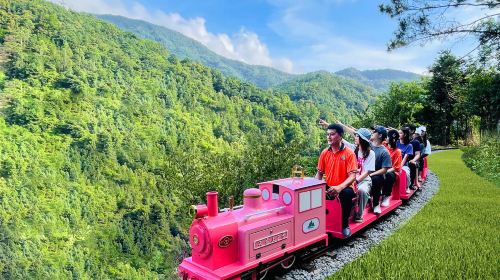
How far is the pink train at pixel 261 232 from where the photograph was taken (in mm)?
4285

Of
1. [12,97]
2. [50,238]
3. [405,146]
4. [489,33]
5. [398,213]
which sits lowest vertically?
[50,238]

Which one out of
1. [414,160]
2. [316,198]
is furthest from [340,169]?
[414,160]

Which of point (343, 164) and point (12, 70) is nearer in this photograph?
point (343, 164)

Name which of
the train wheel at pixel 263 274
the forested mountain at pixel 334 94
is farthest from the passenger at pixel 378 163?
the forested mountain at pixel 334 94

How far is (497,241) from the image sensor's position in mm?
5590

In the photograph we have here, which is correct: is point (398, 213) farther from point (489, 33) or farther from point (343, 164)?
point (489, 33)

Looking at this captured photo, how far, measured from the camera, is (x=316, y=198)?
17.5ft

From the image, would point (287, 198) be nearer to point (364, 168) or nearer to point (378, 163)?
point (364, 168)

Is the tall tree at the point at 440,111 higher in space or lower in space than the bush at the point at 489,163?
higher

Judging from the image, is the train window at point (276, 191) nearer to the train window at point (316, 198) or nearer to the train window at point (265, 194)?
the train window at point (265, 194)

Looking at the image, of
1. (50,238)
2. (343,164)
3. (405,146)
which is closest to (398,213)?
(405,146)

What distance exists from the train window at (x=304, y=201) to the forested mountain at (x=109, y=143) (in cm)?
1526

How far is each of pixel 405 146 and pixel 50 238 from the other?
2400 inches

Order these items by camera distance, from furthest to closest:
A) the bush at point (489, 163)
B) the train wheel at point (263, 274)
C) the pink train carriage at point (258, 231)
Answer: the bush at point (489, 163)
the train wheel at point (263, 274)
the pink train carriage at point (258, 231)
